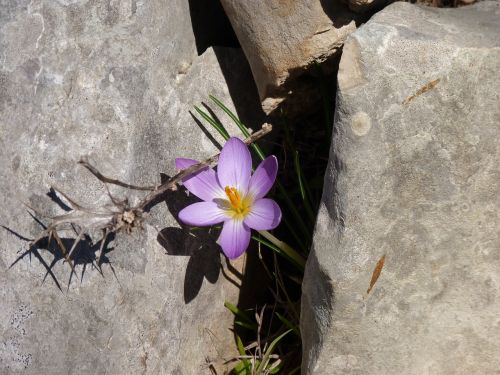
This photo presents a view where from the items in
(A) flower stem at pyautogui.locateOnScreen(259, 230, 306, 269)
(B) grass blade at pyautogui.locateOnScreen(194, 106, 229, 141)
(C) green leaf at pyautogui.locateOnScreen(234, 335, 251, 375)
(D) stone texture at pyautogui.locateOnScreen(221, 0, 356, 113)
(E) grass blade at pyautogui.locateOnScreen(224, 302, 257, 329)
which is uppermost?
(D) stone texture at pyautogui.locateOnScreen(221, 0, 356, 113)

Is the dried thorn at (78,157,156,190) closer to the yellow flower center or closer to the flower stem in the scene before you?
the yellow flower center

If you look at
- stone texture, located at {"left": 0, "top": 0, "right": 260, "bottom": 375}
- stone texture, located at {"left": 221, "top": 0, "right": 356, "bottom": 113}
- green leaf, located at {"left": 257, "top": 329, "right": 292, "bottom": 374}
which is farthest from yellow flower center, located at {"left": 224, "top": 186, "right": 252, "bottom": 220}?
green leaf, located at {"left": 257, "top": 329, "right": 292, "bottom": 374}

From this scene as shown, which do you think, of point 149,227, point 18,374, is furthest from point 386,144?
point 18,374

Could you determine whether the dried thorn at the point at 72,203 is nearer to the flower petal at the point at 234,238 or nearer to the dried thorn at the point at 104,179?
the dried thorn at the point at 104,179

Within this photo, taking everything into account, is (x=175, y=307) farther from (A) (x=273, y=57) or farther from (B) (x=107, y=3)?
(B) (x=107, y=3)

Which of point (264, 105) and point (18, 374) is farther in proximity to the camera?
point (264, 105)

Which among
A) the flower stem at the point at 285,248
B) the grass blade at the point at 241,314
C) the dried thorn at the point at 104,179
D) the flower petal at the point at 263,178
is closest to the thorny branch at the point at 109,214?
the dried thorn at the point at 104,179
